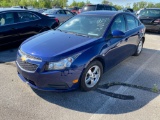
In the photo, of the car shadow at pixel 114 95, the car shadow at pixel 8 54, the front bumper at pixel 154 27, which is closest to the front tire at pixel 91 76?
the car shadow at pixel 114 95

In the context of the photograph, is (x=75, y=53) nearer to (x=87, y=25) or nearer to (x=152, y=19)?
(x=87, y=25)

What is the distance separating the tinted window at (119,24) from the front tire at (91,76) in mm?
1034

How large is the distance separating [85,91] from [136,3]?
3117 inches

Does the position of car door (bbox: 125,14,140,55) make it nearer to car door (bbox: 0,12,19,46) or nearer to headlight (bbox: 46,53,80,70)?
headlight (bbox: 46,53,80,70)

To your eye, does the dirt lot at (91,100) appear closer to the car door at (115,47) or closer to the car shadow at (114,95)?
the car shadow at (114,95)

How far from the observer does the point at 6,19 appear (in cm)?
599

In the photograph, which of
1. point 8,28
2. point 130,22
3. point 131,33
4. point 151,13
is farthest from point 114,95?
point 151,13

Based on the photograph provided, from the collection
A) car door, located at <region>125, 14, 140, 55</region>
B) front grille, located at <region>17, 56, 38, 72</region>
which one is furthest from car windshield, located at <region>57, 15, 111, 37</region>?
front grille, located at <region>17, 56, 38, 72</region>

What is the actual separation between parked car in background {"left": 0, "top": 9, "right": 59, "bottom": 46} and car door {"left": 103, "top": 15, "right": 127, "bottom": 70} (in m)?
3.50

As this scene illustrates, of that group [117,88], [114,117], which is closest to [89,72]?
[117,88]

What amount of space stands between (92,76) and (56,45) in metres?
0.99

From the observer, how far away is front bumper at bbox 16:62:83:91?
309cm

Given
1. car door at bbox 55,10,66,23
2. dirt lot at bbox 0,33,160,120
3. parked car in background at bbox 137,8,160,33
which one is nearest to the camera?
dirt lot at bbox 0,33,160,120

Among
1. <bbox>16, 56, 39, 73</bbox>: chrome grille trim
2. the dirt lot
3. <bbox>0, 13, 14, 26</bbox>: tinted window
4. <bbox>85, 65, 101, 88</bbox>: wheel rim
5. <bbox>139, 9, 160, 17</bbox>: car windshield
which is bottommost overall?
the dirt lot
